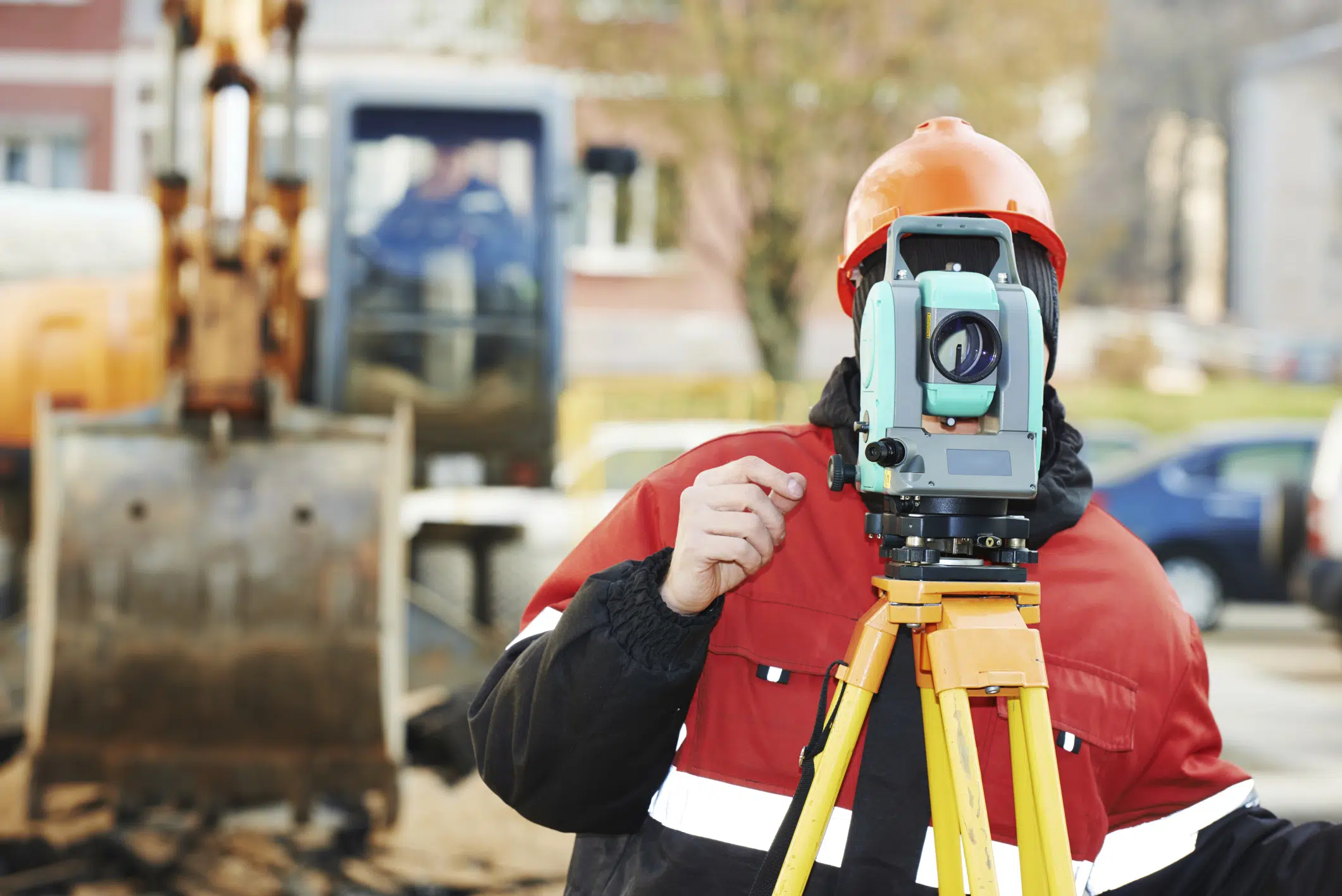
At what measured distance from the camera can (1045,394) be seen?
1.61 metres

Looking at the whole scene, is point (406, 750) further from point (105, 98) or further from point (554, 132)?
point (105, 98)

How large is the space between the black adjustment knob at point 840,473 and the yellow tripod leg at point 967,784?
0.21 m

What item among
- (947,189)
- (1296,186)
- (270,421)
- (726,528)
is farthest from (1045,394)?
(1296,186)

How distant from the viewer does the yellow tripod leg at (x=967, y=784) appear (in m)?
1.29

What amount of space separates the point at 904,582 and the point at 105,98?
21.8 metres

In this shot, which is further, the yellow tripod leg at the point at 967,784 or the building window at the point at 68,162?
the building window at the point at 68,162

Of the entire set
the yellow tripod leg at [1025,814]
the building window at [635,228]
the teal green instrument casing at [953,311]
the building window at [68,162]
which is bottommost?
the yellow tripod leg at [1025,814]

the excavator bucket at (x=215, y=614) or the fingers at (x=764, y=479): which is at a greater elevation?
the fingers at (x=764, y=479)

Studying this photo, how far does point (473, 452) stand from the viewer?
6523 mm

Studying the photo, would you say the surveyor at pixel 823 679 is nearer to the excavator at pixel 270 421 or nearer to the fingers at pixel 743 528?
the fingers at pixel 743 528

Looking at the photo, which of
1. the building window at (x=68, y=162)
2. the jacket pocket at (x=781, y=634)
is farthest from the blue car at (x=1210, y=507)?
the building window at (x=68, y=162)

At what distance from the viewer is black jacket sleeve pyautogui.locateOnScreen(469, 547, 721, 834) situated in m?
1.42

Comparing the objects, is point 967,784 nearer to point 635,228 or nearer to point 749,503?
point 749,503

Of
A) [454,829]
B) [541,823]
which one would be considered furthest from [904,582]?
Result: [454,829]
